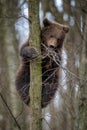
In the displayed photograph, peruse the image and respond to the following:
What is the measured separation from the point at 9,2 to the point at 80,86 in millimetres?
6209

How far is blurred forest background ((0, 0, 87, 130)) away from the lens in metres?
9.84

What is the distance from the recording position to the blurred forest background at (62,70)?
32.3ft

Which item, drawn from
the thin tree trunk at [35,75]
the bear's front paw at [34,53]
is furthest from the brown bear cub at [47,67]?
the thin tree trunk at [35,75]

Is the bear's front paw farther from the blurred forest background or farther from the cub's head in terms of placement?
the cub's head

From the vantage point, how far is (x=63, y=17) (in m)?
16.8

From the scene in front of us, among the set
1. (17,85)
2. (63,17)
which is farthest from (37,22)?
(63,17)

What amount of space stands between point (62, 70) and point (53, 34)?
126 centimetres

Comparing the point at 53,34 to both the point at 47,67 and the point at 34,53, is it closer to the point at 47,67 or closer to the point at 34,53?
the point at 47,67

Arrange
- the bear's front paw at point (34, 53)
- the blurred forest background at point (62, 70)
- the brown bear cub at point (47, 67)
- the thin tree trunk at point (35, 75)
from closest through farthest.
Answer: the thin tree trunk at point (35, 75), the bear's front paw at point (34, 53), the blurred forest background at point (62, 70), the brown bear cub at point (47, 67)

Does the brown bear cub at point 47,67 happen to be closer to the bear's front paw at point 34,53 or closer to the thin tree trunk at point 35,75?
the bear's front paw at point 34,53

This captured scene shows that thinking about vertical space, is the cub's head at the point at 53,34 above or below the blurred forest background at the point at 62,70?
above

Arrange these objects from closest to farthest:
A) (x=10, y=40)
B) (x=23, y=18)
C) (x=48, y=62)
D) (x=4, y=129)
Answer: (x=23, y=18)
(x=48, y=62)
(x=10, y=40)
(x=4, y=129)

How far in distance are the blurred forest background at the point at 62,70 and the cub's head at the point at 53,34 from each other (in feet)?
0.81

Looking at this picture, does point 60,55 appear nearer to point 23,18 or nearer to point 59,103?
point 23,18
